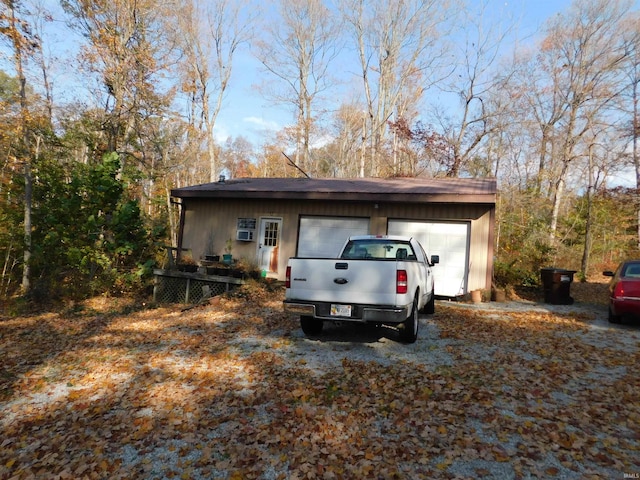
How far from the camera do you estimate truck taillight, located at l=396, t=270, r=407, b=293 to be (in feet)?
17.1

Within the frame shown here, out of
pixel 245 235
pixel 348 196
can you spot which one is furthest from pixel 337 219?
pixel 245 235

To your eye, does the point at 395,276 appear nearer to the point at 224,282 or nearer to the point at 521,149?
the point at 224,282

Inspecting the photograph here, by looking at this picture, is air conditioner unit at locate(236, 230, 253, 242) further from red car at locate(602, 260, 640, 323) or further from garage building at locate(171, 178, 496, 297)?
red car at locate(602, 260, 640, 323)

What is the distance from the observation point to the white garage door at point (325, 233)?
39.7ft

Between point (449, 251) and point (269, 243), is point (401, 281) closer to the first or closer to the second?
point (449, 251)

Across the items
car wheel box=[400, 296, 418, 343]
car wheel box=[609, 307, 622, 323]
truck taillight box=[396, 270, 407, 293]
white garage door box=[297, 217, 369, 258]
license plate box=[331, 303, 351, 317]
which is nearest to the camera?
truck taillight box=[396, 270, 407, 293]

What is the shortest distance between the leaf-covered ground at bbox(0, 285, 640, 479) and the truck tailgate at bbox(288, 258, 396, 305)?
901 mm

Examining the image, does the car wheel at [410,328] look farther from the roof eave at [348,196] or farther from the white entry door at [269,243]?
the white entry door at [269,243]

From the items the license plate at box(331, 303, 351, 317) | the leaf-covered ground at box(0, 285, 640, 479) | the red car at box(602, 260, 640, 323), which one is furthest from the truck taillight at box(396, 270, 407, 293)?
the red car at box(602, 260, 640, 323)

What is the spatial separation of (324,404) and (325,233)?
858 cm

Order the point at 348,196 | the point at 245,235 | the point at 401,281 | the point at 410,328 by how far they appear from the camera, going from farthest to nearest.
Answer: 1. the point at 245,235
2. the point at 348,196
3. the point at 410,328
4. the point at 401,281

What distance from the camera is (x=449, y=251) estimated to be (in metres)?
11.1

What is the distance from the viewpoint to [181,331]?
291 inches

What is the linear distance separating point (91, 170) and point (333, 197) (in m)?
7.60
